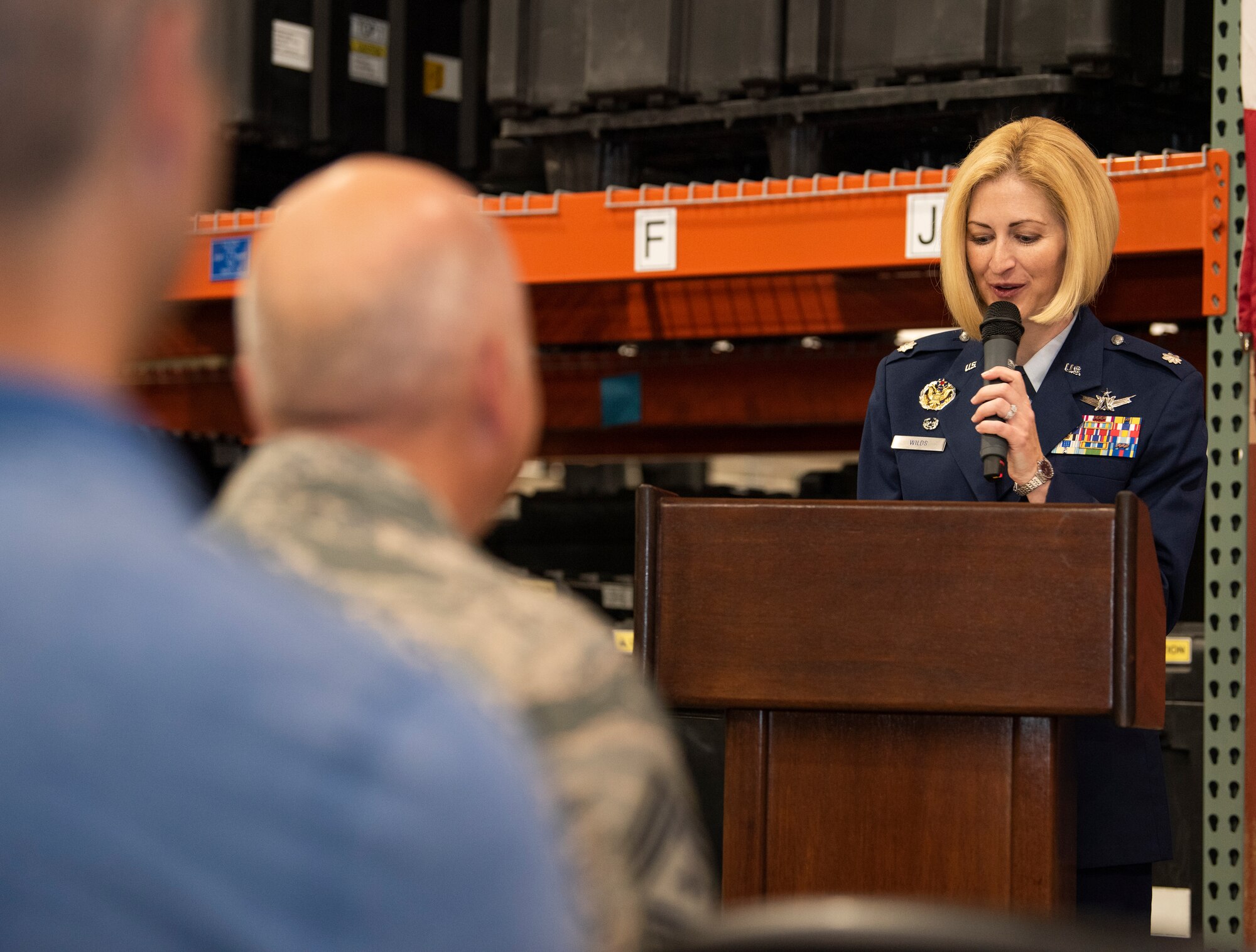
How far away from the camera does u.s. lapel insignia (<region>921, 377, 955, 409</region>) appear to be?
1938mm

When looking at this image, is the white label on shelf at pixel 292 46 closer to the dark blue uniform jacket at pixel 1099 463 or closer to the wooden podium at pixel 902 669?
the dark blue uniform jacket at pixel 1099 463

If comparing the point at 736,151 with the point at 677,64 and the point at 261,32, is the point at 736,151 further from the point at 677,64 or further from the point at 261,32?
the point at 261,32

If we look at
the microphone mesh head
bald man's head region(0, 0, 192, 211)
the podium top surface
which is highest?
the microphone mesh head

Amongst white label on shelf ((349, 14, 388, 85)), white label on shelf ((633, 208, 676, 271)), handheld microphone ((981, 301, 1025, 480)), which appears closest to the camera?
handheld microphone ((981, 301, 1025, 480))

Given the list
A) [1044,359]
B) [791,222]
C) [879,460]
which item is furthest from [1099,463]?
[791,222]

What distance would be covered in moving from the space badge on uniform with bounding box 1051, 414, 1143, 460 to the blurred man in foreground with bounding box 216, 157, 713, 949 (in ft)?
4.02

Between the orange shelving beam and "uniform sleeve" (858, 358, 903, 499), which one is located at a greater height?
the orange shelving beam

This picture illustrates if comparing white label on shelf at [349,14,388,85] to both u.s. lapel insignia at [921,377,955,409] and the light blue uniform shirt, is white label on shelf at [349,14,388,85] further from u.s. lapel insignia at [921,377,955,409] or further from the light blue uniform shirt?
the light blue uniform shirt

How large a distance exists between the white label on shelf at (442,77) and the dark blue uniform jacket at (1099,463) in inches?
55.2

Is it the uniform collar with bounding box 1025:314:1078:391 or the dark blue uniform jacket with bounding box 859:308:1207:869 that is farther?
the uniform collar with bounding box 1025:314:1078:391

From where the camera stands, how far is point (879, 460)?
6.40ft

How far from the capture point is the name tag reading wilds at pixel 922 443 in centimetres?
190

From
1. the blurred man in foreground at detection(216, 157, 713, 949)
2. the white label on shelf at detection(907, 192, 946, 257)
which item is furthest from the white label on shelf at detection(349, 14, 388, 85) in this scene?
the blurred man in foreground at detection(216, 157, 713, 949)

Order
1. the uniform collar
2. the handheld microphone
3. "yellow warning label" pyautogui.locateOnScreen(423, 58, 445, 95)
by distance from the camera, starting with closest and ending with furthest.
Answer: the handheld microphone → the uniform collar → "yellow warning label" pyautogui.locateOnScreen(423, 58, 445, 95)
